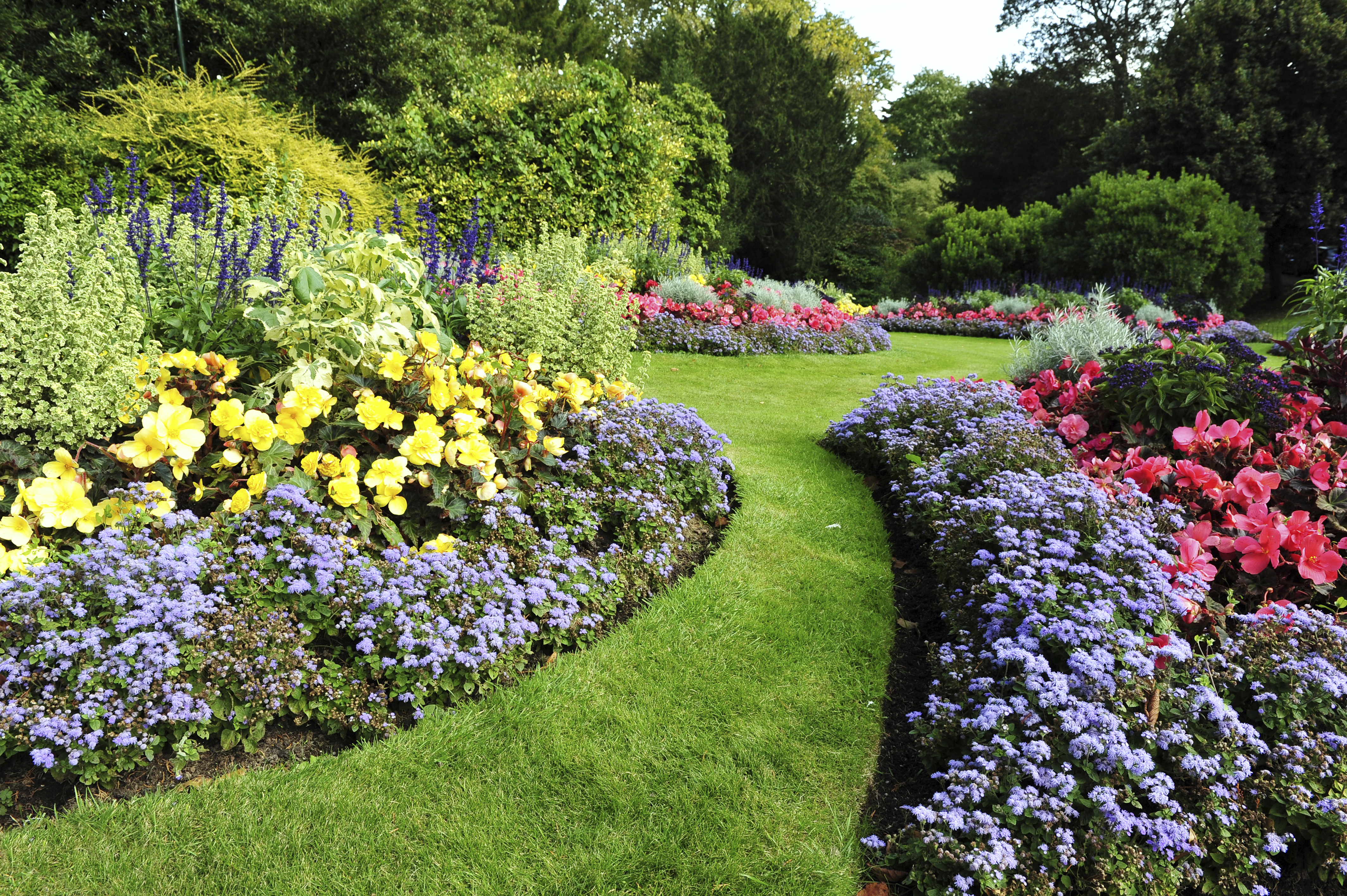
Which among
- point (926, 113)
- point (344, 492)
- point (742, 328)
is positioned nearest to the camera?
point (344, 492)

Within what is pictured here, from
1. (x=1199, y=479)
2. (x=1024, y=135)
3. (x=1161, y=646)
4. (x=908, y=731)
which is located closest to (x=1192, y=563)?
(x=1161, y=646)

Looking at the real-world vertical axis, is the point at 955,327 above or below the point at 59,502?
above

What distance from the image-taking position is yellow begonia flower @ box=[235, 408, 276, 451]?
8.05 feet

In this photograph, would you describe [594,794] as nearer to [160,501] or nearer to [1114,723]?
[1114,723]

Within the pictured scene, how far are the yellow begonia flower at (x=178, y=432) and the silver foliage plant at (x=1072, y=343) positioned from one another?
4.99 meters

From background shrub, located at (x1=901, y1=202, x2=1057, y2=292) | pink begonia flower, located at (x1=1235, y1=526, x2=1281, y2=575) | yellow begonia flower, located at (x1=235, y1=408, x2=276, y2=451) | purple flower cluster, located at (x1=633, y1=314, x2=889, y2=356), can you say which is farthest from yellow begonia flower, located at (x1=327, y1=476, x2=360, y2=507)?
background shrub, located at (x1=901, y1=202, x2=1057, y2=292)

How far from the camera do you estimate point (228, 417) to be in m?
2.45

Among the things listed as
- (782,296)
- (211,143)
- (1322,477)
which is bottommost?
(1322,477)

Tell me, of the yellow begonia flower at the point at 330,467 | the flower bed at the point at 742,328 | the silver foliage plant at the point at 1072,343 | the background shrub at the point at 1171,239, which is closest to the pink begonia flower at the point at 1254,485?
the silver foliage plant at the point at 1072,343

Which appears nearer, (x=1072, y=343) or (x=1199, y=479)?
(x=1199, y=479)

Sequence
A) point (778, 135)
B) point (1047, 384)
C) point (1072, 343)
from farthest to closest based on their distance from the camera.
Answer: point (778, 135) < point (1072, 343) < point (1047, 384)

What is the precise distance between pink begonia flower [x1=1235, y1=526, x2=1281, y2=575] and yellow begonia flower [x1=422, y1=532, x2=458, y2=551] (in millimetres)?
2776

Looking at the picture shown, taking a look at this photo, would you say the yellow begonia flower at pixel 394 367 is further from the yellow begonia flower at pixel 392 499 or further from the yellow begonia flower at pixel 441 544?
the yellow begonia flower at pixel 441 544

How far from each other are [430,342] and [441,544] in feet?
3.03
